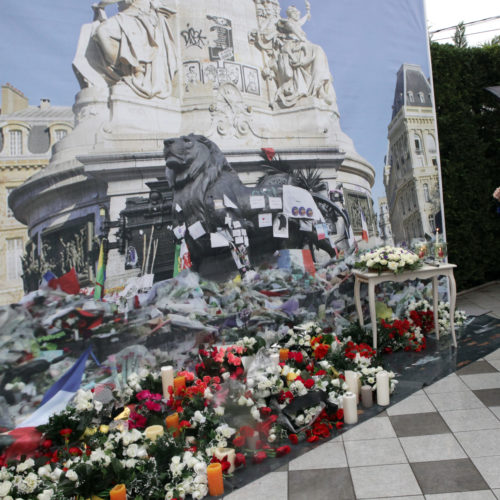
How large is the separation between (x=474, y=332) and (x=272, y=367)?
2.67 meters

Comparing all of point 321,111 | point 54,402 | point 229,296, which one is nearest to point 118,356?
point 54,402

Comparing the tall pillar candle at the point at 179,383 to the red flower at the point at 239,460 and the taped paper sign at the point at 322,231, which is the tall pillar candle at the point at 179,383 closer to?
the red flower at the point at 239,460

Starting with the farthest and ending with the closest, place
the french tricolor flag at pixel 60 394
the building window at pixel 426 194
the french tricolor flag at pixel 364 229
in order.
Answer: the building window at pixel 426 194
the french tricolor flag at pixel 364 229
the french tricolor flag at pixel 60 394

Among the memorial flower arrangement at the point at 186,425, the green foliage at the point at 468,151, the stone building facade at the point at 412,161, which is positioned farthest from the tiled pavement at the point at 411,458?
the green foliage at the point at 468,151

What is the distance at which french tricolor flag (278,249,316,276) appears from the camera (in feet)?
12.2

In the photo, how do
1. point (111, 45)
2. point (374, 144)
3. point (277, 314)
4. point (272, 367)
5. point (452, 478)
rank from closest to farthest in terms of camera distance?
1. point (452, 478)
2. point (272, 367)
3. point (111, 45)
4. point (277, 314)
5. point (374, 144)

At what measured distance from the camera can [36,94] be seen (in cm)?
283

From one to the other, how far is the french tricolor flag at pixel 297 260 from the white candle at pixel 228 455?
5.81 feet

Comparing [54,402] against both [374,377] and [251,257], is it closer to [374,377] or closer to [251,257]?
[251,257]

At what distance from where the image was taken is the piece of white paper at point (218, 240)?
339 centimetres

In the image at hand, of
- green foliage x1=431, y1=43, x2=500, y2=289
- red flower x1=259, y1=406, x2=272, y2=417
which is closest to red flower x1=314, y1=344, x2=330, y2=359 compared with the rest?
red flower x1=259, y1=406, x2=272, y2=417

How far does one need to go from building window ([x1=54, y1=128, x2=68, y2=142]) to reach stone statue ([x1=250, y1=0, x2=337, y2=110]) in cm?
174

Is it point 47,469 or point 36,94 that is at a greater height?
point 36,94

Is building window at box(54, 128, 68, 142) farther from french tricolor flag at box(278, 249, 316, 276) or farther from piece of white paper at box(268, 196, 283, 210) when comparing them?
french tricolor flag at box(278, 249, 316, 276)
